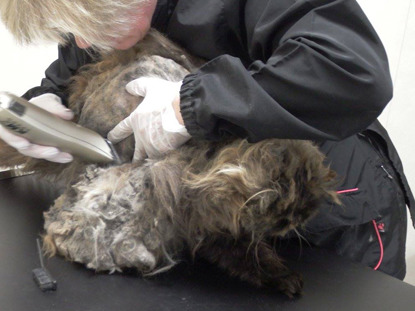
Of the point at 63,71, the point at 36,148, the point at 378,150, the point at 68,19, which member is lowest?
the point at 378,150

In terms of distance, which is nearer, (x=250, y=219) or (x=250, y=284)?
(x=250, y=219)

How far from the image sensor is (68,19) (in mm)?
904

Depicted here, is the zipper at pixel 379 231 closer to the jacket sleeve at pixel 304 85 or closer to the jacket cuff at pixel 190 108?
the jacket sleeve at pixel 304 85

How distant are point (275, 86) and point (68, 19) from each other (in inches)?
16.6

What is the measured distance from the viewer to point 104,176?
94cm

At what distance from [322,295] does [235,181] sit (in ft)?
0.93

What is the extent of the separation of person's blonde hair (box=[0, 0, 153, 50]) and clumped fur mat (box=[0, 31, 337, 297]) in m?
0.28

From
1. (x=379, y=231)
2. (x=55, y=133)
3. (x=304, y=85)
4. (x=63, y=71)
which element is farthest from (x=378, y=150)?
(x=63, y=71)

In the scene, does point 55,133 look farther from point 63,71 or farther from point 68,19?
point 63,71

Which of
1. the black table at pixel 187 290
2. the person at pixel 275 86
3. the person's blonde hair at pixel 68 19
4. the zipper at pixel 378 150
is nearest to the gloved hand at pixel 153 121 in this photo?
the person at pixel 275 86

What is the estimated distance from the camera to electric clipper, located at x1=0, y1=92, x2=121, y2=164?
0.93 meters

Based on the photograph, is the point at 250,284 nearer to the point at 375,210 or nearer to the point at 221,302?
the point at 221,302

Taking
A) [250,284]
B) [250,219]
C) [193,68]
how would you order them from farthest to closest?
[193,68] < [250,284] < [250,219]

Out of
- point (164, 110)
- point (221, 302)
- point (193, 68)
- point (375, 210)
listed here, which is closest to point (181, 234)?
point (221, 302)
